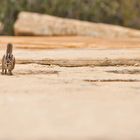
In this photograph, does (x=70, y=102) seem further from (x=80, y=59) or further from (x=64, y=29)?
(x=64, y=29)

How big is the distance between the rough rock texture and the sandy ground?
317 inches

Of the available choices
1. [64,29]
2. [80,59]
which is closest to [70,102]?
[80,59]

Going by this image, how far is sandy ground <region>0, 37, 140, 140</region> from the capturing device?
4473mm

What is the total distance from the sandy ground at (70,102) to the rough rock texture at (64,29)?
8.05m

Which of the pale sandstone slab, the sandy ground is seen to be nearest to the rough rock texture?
the pale sandstone slab

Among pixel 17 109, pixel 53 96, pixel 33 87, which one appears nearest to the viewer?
pixel 17 109

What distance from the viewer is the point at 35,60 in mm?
9633

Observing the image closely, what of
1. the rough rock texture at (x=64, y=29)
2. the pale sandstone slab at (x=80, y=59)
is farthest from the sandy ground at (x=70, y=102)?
the rough rock texture at (x=64, y=29)

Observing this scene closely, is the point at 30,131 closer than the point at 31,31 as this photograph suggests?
Yes

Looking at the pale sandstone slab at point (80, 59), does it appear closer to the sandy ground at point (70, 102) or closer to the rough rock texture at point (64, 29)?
the sandy ground at point (70, 102)

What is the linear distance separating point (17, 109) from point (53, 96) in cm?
80

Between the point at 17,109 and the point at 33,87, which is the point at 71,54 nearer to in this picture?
the point at 33,87

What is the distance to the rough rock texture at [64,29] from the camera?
17.5 m

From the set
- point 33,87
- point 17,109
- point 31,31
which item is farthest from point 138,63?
point 31,31
